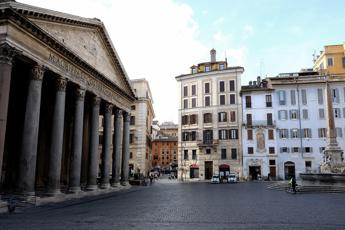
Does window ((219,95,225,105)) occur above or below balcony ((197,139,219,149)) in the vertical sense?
above

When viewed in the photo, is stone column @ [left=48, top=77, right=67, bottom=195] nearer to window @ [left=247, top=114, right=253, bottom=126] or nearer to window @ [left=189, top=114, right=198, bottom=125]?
window @ [left=189, top=114, right=198, bottom=125]

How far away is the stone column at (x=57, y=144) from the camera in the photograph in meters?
17.7

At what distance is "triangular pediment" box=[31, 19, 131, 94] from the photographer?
1827 cm

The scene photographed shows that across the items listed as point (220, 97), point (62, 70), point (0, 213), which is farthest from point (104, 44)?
point (220, 97)

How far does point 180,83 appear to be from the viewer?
5200cm

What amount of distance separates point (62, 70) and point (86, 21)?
15.3ft

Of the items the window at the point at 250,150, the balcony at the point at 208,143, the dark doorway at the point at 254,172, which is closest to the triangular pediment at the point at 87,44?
the balcony at the point at 208,143

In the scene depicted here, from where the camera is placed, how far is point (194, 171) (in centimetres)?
4847

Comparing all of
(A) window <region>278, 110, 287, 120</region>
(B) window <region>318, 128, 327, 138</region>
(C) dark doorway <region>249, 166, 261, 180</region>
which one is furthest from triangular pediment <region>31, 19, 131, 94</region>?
(B) window <region>318, 128, 327, 138</region>

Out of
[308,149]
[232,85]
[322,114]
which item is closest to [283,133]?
[308,149]

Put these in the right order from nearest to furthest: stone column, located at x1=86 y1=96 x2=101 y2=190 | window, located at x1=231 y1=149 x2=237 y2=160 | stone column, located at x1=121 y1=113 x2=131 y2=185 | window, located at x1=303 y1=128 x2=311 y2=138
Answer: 1. stone column, located at x1=86 y1=96 x2=101 y2=190
2. stone column, located at x1=121 y1=113 x2=131 y2=185
3. window, located at x1=303 y1=128 x2=311 y2=138
4. window, located at x1=231 y1=149 x2=237 y2=160

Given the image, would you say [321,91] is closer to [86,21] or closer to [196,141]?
[196,141]

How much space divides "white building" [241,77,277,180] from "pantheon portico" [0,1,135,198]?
70.6 feet

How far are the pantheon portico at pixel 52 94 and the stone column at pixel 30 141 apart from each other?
45 millimetres
